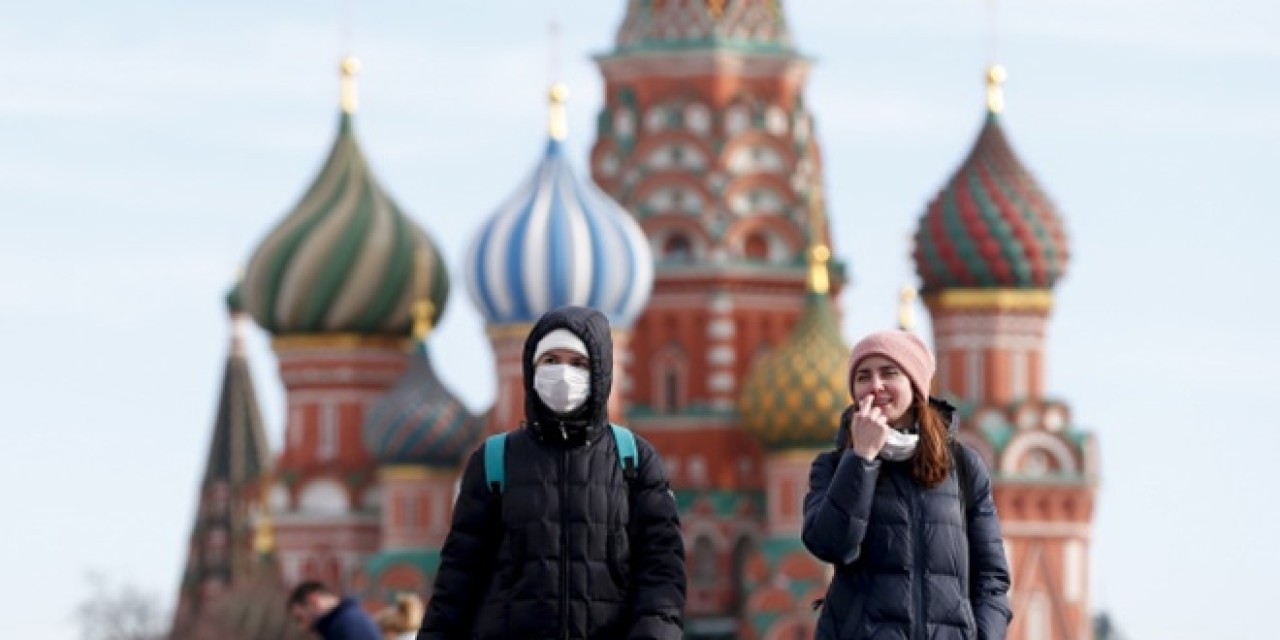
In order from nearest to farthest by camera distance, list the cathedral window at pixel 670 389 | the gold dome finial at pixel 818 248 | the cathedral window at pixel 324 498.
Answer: the gold dome finial at pixel 818 248 → the cathedral window at pixel 670 389 → the cathedral window at pixel 324 498

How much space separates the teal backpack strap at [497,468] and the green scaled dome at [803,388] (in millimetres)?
42328

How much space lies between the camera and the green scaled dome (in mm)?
55344

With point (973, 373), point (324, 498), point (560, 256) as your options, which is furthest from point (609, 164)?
point (324, 498)

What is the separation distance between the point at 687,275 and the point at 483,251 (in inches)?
98.8

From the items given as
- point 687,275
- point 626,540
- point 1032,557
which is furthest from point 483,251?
point 626,540

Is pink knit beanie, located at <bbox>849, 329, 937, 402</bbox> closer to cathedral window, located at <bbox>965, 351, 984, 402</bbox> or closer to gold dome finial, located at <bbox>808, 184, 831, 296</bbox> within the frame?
cathedral window, located at <bbox>965, 351, 984, 402</bbox>

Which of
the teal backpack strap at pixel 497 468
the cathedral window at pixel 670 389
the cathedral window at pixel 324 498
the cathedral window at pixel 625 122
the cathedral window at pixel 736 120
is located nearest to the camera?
the teal backpack strap at pixel 497 468

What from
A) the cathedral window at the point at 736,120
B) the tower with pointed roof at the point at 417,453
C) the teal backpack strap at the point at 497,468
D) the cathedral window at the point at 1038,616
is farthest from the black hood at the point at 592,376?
the tower with pointed roof at the point at 417,453

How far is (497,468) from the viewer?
12.5m

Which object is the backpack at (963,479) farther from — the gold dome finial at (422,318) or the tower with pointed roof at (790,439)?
the gold dome finial at (422,318)

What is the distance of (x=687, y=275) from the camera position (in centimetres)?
5803

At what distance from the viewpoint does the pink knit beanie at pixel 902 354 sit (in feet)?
40.1

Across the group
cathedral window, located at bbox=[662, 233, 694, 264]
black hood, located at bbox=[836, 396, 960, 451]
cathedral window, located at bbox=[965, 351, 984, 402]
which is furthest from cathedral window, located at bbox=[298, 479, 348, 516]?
black hood, located at bbox=[836, 396, 960, 451]

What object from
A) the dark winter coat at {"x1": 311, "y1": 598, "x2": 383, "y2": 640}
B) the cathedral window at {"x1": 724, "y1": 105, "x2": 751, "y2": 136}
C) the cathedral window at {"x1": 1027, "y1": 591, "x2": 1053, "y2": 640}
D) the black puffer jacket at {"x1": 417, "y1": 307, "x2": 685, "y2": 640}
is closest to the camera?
the black puffer jacket at {"x1": 417, "y1": 307, "x2": 685, "y2": 640}
